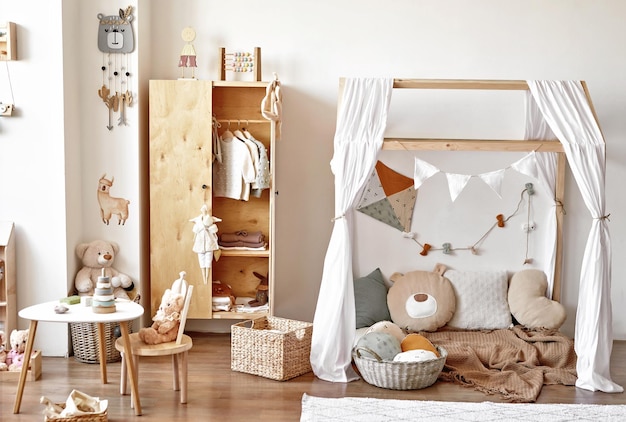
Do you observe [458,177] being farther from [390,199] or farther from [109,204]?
[109,204]

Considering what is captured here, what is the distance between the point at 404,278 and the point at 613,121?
5.97 ft

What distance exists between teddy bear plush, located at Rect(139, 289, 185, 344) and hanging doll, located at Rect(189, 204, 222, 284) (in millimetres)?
1100

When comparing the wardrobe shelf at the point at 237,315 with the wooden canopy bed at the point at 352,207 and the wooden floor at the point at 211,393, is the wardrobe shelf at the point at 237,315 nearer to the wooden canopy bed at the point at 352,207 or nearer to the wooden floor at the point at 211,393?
the wooden floor at the point at 211,393

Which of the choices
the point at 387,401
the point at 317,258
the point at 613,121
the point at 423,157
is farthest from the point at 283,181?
the point at 613,121

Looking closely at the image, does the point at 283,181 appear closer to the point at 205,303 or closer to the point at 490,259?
the point at 205,303

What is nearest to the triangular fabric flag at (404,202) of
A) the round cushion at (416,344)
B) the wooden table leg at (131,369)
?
the round cushion at (416,344)

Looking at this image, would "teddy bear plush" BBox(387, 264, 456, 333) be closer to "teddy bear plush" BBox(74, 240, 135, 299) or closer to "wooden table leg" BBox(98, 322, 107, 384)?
"teddy bear plush" BBox(74, 240, 135, 299)

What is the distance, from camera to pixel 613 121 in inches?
212

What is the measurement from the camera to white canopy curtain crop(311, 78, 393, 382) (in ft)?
14.4

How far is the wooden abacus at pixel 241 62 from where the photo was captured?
5.20m

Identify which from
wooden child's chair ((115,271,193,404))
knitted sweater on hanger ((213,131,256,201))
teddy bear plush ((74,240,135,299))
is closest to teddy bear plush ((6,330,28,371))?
teddy bear plush ((74,240,135,299))

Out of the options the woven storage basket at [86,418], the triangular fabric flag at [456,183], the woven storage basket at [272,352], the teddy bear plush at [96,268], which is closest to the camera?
the woven storage basket at [86,418]

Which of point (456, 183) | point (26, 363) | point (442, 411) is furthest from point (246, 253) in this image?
point (442, 411)

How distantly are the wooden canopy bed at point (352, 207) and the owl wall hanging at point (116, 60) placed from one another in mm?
1465
